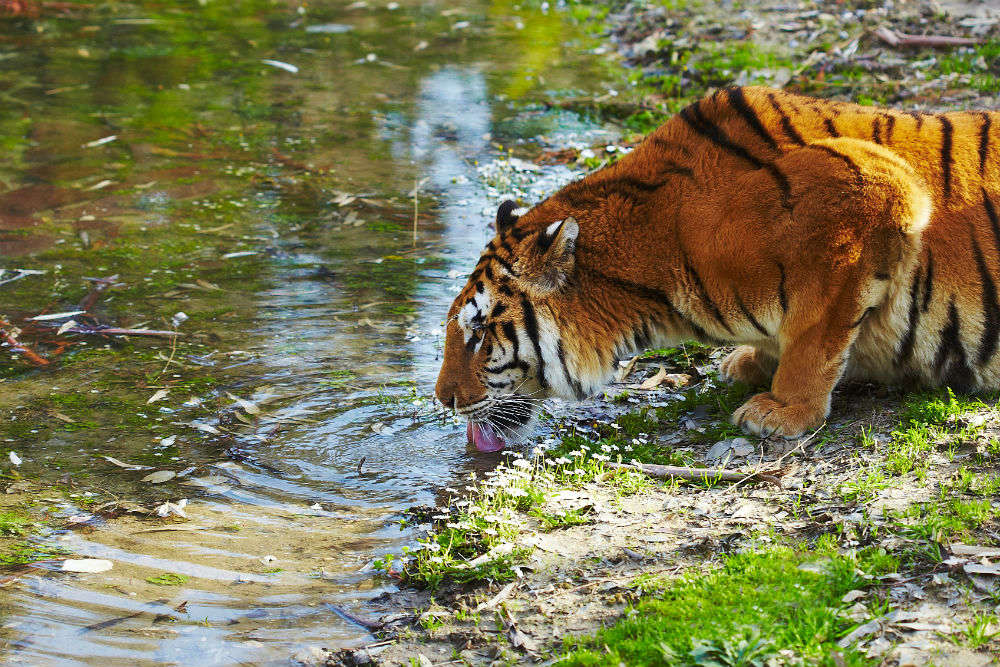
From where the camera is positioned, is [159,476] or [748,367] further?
[748,367]

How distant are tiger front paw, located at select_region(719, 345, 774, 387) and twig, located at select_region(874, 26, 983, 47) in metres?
5.45

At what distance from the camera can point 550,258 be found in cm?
431

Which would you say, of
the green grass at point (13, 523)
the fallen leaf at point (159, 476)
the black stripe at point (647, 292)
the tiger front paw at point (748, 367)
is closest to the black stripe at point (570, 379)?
the black stripe at point (647, 292)

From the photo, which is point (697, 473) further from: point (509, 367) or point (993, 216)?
point (993, 216)

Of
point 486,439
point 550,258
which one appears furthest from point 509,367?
point 550,258

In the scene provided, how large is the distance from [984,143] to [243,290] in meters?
4.19

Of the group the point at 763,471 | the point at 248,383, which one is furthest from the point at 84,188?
the point at 763,471

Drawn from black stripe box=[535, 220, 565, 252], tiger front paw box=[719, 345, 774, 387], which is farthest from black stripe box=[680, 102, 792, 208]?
tiger front paw box=[719, 345, 774, 387]

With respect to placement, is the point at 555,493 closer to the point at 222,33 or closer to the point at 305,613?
the point at 305,613

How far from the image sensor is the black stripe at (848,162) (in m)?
4.03

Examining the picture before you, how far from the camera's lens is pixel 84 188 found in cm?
791

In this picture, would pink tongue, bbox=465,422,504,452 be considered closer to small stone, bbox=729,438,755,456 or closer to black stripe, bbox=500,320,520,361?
black stripe, bbox=500,320,520,361

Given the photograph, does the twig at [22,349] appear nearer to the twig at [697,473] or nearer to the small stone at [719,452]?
the twig at [697,473]

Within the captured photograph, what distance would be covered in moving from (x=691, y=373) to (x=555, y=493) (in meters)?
1.60
